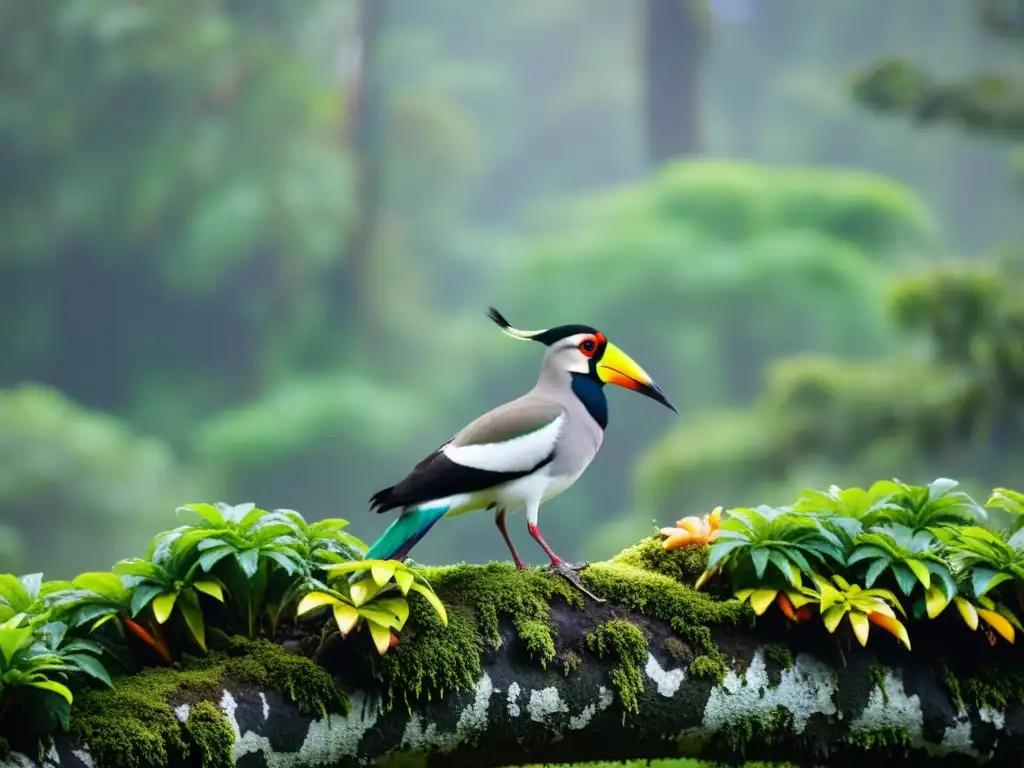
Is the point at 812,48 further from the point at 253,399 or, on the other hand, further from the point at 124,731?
the point at 124,731

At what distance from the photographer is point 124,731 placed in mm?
2121

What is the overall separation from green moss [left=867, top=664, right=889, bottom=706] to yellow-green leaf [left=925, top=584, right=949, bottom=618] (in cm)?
16

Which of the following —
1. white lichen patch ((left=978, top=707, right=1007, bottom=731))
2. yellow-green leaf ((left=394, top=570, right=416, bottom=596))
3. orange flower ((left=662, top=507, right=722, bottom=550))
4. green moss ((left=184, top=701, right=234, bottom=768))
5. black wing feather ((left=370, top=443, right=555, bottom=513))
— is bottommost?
white lichen patch ((left=978, top=707, right=1007, bottom=731))

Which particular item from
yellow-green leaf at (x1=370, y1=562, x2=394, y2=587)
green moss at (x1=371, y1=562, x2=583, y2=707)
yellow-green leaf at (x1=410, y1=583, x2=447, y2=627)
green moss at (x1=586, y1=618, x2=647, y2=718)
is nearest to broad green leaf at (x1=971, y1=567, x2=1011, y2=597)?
green moss at (x1=586, y1=618, x2=647, y2=718)

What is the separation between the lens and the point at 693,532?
2756mm

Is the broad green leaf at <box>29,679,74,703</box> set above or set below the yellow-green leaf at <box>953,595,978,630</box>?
below

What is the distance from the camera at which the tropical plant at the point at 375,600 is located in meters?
2.27

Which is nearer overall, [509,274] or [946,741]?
[946,741]

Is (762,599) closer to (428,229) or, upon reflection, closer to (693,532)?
(693,532)

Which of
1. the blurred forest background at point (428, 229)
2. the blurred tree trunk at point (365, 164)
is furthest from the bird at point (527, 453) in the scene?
the blurred tree trunk at point (365, 164)

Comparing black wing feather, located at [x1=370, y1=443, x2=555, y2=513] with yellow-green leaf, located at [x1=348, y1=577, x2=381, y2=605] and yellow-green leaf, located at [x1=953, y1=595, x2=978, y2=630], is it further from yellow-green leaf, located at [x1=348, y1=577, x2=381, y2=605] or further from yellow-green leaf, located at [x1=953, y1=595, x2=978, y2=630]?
yellow-green leaf, located at [x1=953, y1=595, x2=978, y2=630]

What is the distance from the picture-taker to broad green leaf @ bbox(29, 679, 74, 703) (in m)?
2.05

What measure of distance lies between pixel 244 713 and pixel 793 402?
483 centimetres

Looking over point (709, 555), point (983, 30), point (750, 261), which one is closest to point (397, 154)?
point (750, 261)
